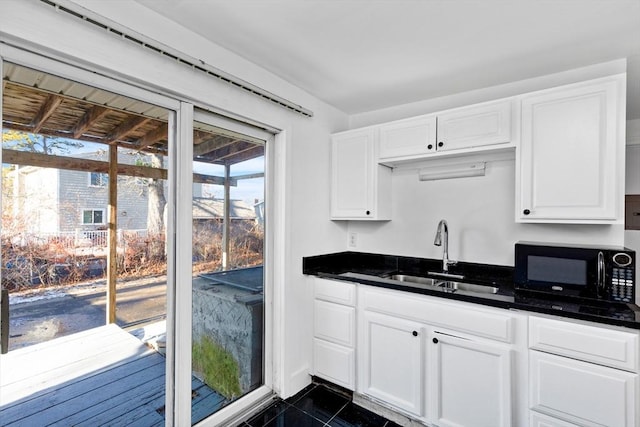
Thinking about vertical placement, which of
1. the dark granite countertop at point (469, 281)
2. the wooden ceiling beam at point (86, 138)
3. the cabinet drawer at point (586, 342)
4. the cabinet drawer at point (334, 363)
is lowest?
the cabinet drawer at point (334, 363)

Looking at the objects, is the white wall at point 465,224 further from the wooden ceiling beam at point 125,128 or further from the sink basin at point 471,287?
the wooden ceiling beam at point 125,128

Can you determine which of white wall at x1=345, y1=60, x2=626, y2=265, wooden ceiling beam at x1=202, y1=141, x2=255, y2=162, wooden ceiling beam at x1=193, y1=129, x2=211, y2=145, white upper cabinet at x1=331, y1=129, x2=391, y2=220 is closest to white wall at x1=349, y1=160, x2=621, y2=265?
white wall at x1=345, y1=60, x2=626, y2=265

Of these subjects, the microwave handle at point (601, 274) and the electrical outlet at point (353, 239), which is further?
the electrical outlet at point (353, 239)

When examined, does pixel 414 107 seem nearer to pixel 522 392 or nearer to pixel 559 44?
pixel 559 44

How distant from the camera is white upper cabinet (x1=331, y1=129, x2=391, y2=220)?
259 cm

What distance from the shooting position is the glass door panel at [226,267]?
A: 6.27ft

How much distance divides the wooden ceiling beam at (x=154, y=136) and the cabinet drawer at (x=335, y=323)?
161 centimetres

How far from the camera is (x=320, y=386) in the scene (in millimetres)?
2496

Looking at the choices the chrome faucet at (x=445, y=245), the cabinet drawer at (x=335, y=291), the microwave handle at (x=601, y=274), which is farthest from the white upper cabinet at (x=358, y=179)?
the microwave handle at (x=601, y=274)

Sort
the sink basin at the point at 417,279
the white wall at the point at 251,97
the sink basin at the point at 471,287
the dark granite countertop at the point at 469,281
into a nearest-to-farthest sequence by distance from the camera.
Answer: the white wall at the point at 251,97, the dark granite countertop at the point at 469,281, the sink basin at the point at 471,287, the sink basin at the point at 417,279

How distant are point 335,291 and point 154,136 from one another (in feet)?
5.20

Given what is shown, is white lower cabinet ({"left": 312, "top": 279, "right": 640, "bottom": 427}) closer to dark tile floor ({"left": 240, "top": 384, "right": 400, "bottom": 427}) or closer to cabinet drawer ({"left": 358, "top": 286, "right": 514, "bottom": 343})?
cabinet drawer ({"left": 358, "top": 286, "right": 514, "bottom": 343})

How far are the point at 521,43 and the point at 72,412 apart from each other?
120 inches

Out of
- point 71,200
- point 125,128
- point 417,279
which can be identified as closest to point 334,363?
point 417,279
